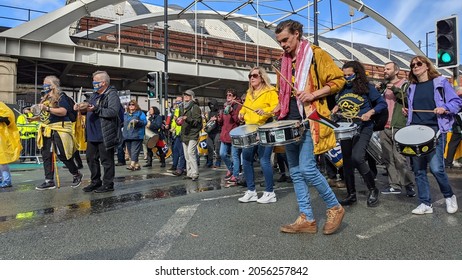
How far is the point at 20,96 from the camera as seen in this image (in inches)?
760

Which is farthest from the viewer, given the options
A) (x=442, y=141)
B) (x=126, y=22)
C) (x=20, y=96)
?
(x=126, y=22)

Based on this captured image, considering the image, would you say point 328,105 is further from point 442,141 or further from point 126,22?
point 126,22

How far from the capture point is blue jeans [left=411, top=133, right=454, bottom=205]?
167 inches

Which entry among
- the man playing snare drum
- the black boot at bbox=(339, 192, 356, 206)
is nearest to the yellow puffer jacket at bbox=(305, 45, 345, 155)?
the man playing snare drum

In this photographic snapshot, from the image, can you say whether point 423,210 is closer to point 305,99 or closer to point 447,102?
point 447,102

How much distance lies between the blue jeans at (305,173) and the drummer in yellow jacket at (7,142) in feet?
18.4

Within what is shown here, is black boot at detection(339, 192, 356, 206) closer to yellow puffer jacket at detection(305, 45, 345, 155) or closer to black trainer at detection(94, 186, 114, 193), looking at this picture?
yellow puffer jacket at detection(305, 45, 345, 155)

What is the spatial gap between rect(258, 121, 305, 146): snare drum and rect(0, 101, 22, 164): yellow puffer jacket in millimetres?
5514

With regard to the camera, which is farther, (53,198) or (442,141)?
(53,198)

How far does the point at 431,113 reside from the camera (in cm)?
429

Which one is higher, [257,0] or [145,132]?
[257,0]

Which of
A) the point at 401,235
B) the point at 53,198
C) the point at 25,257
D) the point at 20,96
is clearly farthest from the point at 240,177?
the point at 20,96

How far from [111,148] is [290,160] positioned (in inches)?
138

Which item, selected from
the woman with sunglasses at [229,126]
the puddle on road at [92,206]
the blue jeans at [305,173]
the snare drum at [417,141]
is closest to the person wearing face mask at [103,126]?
the puddle on road at [92,206]
